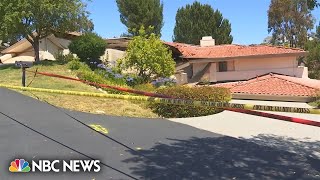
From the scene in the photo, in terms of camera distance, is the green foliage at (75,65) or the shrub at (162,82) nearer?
the shrub at (162,82)

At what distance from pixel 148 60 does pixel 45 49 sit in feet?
56.5

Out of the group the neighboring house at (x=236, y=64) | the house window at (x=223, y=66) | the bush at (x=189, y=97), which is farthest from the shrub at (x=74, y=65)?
the bush at (x=189, y=97)

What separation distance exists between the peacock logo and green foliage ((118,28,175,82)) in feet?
59.9

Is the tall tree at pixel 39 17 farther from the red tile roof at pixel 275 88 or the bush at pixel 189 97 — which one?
the bush at pixel 189 97

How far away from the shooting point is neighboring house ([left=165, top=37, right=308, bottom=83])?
96.8ft

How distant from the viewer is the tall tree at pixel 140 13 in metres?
52.0

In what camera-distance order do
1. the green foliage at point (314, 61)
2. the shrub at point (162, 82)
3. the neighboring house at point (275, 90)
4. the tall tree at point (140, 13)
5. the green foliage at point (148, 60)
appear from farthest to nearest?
the tall tree at point (140, 13) < the green foliage at point (314, 61) < the green foliage at point (148, 60) < the shrub at point (162, 82) < the neighboring house at point (275, 90)

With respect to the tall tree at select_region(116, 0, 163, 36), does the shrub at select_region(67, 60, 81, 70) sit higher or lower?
lower

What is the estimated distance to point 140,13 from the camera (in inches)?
2053

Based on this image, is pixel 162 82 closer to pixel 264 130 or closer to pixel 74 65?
pixel 74 65

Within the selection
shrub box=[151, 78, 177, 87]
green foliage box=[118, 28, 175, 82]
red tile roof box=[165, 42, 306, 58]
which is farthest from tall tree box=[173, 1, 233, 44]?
shrub box=[151, 78, 177, 87]

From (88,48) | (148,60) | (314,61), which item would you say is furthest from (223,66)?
(314,61)

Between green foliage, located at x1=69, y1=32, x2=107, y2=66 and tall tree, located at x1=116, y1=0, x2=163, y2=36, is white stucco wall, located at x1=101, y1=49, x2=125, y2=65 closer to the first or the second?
green foliage, located at x1=69, y1=32, x2=107, y2=66

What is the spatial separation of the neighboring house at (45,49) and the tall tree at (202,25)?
1911 centimetres
